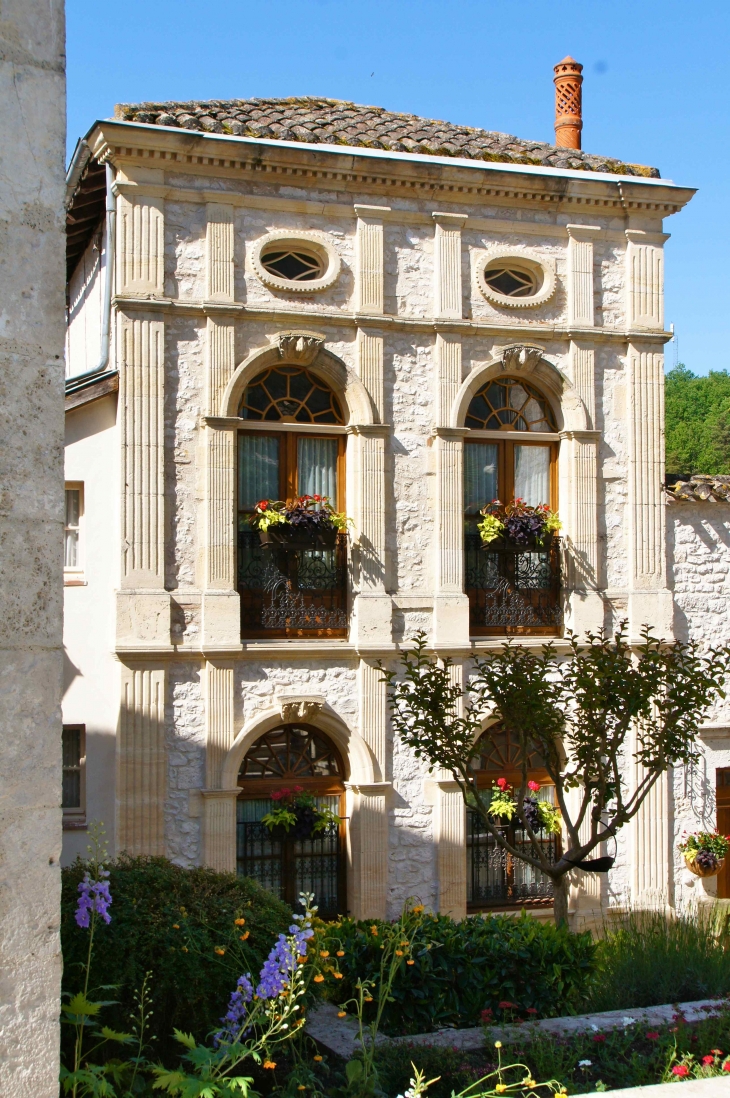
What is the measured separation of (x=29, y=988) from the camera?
11.3 feet

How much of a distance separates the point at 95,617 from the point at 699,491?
696cm

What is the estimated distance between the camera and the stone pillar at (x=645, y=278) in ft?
44.4

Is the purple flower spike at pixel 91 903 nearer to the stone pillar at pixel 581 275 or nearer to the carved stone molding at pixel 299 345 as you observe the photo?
the carved stone molding at pixel 299 345

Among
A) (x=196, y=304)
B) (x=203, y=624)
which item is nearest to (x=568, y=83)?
(x=196, y=304)

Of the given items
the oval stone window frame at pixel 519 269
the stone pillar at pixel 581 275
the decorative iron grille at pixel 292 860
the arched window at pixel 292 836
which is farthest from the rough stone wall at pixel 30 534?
the stone pillar at pixel 581 275

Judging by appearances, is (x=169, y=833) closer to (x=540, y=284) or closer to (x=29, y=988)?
(x=540, y=284)

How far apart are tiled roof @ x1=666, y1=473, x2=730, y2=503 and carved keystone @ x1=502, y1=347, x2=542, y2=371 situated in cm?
223

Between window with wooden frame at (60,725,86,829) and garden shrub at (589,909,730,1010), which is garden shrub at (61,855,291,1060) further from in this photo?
window with wooden frame at (60,725,86,829)

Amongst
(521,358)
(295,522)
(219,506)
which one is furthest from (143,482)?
(521,358)

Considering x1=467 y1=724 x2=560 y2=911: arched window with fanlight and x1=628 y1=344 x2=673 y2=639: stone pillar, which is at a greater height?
x1=628 y1=344 x2=673 y2=639: stone pillar

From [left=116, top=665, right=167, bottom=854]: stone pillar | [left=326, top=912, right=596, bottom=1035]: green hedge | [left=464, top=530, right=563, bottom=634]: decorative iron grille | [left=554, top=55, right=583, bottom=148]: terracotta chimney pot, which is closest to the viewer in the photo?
[left=326, top=912, right=596, bottom=1035]: green hedge

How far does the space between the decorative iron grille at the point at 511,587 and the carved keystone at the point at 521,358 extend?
6.29 ft

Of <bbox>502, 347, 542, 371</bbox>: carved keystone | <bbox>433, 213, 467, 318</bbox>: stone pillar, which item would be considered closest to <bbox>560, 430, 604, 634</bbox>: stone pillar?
<bbox>502, 347, 542, 371</bbox>: carved keystone

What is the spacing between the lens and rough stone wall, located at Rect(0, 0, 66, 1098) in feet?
11.2
